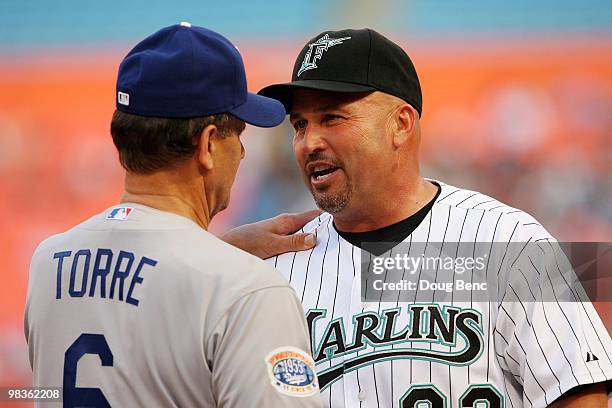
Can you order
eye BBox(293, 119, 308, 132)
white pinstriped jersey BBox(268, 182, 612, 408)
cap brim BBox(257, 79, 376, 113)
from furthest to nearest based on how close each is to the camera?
eye BBox(293, 119, 308, 132)
cap brim BBox(257, 79, 376, 113)
white pinstriped jersey BBox(268, 182, 612, 408)

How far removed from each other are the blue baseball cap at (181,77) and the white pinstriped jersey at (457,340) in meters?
0.76

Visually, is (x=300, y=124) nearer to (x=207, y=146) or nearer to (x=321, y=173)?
(x=321, y=173)

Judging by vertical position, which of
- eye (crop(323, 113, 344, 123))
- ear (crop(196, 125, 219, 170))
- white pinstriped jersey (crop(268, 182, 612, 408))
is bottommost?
white pinstriped jersey (crop(268, 182, 612, 408))

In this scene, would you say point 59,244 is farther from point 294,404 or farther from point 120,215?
point 294,404

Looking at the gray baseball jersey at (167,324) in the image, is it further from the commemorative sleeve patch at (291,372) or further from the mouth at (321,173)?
the mouth at (321,173)

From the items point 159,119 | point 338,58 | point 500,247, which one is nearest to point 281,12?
point 338,58

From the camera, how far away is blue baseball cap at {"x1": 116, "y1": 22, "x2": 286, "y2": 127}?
1.33 m

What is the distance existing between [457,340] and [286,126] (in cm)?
307

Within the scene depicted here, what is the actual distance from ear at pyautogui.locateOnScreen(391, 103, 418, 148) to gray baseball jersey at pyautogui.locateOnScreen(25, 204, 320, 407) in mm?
905

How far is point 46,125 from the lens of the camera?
5.01 metres

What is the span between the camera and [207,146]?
4.48 feet

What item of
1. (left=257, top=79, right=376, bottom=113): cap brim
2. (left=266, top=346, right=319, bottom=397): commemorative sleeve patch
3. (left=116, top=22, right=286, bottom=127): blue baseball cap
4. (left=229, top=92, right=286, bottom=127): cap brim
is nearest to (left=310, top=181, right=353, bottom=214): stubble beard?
(left=257, top=79, right=376, bottom=113): cap brim

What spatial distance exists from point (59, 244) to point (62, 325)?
15 cm

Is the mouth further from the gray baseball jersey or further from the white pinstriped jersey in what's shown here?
the gray baseball jersey
